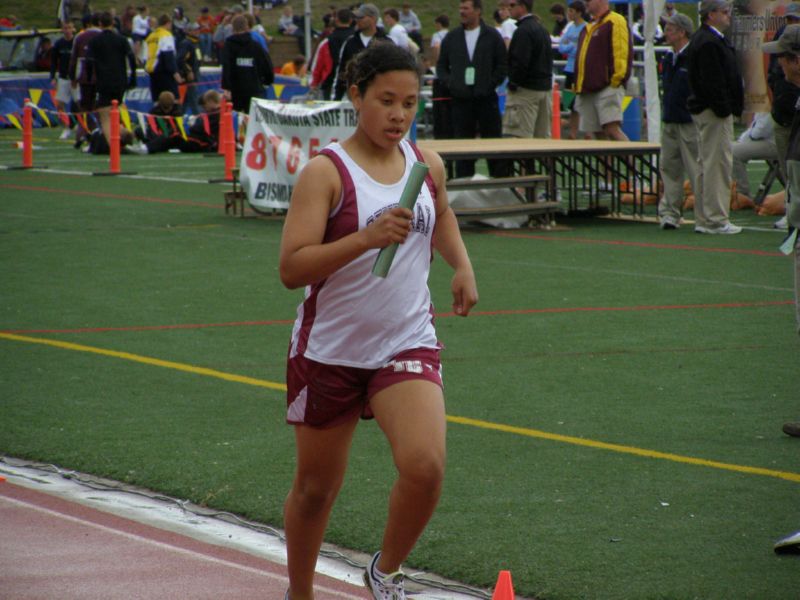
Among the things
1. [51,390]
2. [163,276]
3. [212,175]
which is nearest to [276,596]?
[51,390]

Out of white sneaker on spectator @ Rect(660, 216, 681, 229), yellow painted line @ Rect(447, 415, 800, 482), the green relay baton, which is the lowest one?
white sneaker on spectator @ Rect(660, 216, 681, 229)

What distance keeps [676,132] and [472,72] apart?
348 centimetres

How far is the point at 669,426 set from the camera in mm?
7004

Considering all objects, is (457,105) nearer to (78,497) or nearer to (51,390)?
(51,390)

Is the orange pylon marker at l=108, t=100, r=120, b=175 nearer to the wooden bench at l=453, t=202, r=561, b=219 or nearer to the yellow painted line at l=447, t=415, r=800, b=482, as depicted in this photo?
the wooden bench at l=453, t=202, r=561, b=219

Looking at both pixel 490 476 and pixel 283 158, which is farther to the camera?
pixel 283 158

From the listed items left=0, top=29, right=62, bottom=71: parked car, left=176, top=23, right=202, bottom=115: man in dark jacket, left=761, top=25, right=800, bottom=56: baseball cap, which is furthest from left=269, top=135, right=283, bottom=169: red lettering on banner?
left=0, top=29, right=62, bottom=71: parked car

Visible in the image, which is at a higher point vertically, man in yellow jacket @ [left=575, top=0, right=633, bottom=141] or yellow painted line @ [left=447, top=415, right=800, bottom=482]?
man in yellow jacket @ [left=575, top=0, right=633, bottom=141]

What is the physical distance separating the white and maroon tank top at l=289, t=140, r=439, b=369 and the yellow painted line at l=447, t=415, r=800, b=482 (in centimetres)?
249

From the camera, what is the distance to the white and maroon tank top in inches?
165

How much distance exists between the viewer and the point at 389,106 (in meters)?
4.24

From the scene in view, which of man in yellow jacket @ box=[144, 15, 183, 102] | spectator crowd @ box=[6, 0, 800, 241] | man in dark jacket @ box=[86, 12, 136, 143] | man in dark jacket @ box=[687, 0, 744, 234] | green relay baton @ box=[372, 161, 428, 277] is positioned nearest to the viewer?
green relay baton @ box=[372, 161, 428, 277]

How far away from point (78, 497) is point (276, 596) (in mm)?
1524

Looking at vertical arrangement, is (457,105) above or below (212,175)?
above
